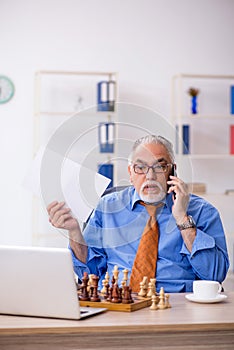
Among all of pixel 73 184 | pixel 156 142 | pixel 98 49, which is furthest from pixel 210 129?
pixel 73 184

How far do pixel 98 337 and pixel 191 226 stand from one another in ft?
2.46

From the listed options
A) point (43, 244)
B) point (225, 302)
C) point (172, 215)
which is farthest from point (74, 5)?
point (225, 302)

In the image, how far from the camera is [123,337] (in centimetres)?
185

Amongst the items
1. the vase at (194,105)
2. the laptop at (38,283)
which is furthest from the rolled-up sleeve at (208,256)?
the vase at (194,105)

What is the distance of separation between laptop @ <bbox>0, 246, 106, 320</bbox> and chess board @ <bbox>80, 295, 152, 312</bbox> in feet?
0.31

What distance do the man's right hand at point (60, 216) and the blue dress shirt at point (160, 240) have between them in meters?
0.14

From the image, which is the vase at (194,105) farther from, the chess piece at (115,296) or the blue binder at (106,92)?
the chess piece at (115,296)

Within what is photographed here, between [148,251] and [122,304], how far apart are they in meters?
0.52

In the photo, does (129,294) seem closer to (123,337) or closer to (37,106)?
(123,337)

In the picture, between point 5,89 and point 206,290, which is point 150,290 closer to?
A: point 206,290

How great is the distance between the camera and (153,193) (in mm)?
2510

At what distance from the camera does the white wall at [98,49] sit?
5.46 meters

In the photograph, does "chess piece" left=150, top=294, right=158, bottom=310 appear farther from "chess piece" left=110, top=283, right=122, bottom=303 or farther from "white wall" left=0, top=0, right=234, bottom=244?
"white wall" left=0, top=0, right=234, bottom=244

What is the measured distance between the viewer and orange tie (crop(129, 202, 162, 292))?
8.27 feet
